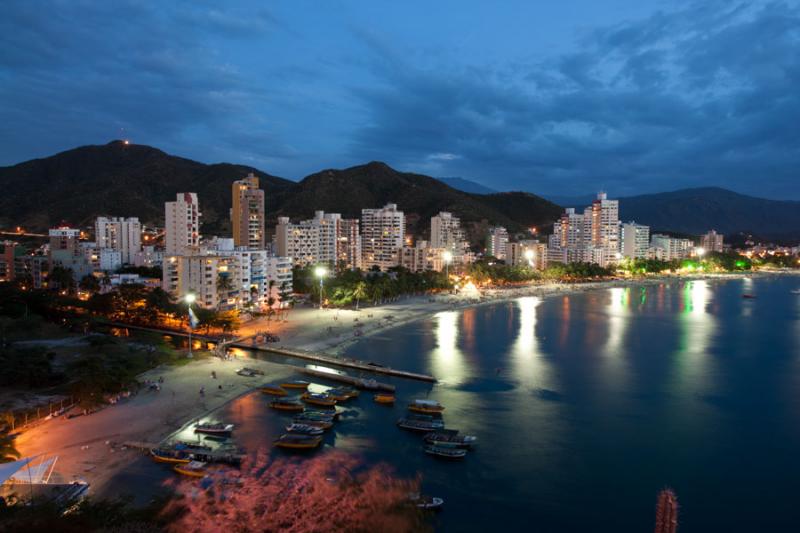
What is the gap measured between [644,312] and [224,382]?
40.6m

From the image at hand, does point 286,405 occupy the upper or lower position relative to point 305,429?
upper

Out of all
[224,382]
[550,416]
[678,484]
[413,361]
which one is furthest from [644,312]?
[224,382]

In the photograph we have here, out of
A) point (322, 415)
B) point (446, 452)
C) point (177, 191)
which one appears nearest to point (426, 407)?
point (446, 452)

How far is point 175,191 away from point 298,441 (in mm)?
103582

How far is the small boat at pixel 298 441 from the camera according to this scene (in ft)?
55.3

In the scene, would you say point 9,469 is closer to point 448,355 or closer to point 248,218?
point 448,355

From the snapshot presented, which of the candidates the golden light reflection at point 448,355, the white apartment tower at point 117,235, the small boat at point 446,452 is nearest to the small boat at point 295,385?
the golden light reflection at point 448,355

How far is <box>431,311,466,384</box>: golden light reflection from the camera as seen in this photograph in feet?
84.6

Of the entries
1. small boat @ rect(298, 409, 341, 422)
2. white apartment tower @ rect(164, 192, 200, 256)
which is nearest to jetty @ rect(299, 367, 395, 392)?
small boat @ rect(298, 409, 341, 422)

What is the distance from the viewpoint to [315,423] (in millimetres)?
18594

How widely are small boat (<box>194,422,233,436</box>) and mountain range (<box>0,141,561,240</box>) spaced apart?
78267 millimetres

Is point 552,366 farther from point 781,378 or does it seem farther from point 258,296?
point 258,296

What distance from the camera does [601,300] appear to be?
59531 millimetres

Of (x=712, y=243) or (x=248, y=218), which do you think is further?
(x=712, y=243)
